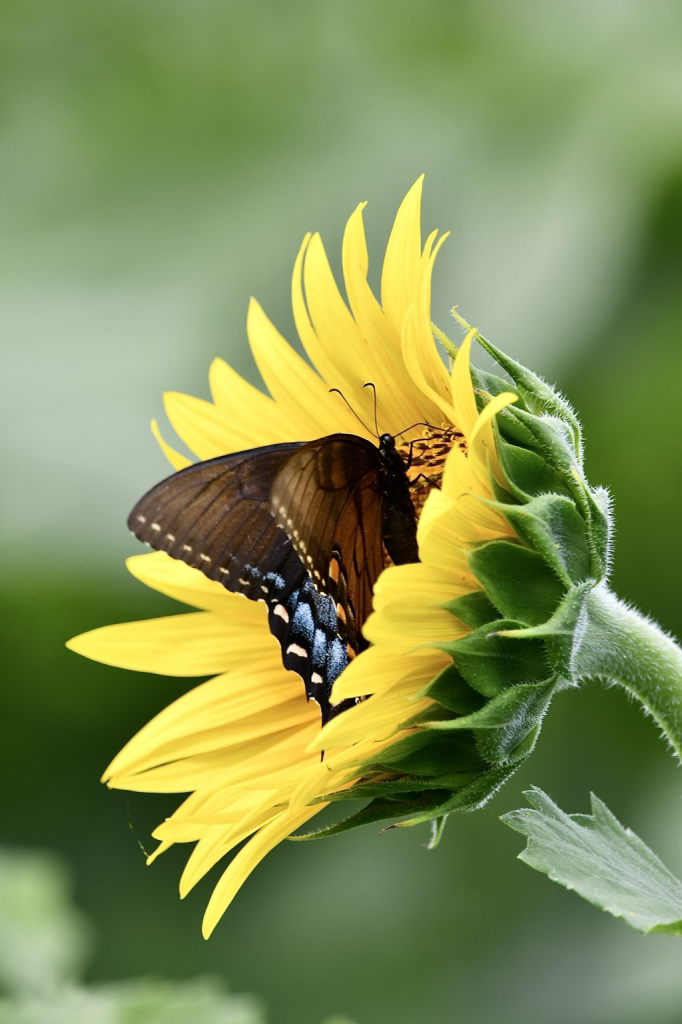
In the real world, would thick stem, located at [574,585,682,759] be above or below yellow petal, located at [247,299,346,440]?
below

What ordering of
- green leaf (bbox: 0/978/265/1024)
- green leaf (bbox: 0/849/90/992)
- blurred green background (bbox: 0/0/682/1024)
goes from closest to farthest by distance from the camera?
green leaf (bbox: 0/978/265/1024)
green leaf (bbox: 0/849/90/992)
blurred green background (bbox: 0/0/682/1024)

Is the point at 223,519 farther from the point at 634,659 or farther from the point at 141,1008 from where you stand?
the point at 141,1008

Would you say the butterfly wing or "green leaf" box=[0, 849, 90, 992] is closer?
the butterfly wing

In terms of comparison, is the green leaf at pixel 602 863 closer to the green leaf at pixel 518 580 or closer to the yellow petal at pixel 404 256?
the green leaf at pixel 518 580

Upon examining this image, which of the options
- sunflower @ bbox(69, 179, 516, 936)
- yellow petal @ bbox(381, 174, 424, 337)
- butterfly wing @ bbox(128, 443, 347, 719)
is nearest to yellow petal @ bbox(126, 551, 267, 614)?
sunflower @ bbox(69, 179, 516, 936)

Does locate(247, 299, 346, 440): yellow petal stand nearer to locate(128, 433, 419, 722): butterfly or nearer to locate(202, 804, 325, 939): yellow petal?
locate(128, 433, 419, 722): butterfly

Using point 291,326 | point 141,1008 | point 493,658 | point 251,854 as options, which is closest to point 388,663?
point 493,658

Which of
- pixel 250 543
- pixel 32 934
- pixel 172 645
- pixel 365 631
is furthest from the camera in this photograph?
pixel 32 934

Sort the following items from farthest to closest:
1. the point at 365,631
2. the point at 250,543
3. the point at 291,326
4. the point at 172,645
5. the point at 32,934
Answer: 1. the point at 291,326
2. the point at 32,934
3. the point at 172,645
4. the point at 250,543
5. the point at 365,631
